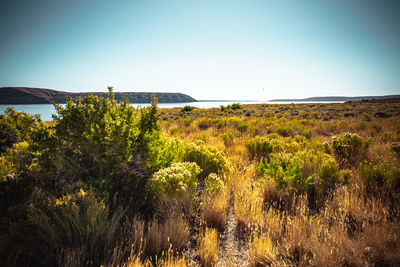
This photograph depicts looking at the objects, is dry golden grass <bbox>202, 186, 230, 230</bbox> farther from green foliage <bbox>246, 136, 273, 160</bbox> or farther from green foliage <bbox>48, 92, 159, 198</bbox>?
green foliage <bbox>246, 136, 273, 160</bbox>

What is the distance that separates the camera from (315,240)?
80.7 inches

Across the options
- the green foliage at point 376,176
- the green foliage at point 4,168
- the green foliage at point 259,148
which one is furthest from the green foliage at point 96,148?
the green foliage at point 376,176

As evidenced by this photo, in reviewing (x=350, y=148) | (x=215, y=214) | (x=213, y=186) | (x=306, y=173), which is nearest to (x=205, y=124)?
(x=350, y=148)

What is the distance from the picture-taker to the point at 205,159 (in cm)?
414

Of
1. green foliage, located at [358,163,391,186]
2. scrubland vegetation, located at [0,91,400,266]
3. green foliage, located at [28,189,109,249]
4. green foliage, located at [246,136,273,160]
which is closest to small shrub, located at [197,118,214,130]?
green foliage, located at [246,136,273,160]

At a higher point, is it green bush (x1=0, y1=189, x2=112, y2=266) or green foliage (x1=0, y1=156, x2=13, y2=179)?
green foliage (x1=0, y1=156, x2=13, y2=179)

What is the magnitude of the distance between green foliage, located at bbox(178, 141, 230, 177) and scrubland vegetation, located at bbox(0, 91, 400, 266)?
5 centimetres

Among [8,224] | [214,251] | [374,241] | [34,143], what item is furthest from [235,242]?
[34,143]

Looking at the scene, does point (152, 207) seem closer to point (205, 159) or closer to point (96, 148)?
point (96, 148)

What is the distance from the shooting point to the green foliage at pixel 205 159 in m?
4.12

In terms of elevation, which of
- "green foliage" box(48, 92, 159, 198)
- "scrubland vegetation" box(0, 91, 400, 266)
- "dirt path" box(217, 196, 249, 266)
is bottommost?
"dirt path" box(217, 196, 249, 266)

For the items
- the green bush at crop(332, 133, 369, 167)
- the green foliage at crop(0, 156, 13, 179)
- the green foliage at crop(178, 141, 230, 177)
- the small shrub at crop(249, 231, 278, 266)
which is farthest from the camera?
the green bush at crop(332, 133, 369, 167)

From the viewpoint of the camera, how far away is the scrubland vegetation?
1922mm

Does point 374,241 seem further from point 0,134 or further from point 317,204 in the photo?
point 0,134
